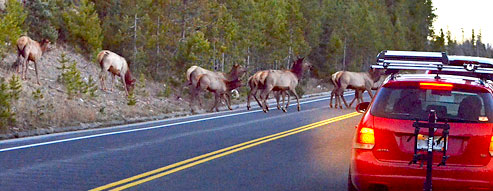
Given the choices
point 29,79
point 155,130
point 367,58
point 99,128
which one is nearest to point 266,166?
point 155,130

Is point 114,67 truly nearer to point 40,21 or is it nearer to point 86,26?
point 86,26

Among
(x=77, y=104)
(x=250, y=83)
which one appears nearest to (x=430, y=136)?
(x=77, y=104)

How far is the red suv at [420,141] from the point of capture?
8398 mm

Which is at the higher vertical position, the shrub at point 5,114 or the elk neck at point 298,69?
the elk neck at point 298,69

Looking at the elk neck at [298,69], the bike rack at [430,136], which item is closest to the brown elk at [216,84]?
the elk neck at [298,69]

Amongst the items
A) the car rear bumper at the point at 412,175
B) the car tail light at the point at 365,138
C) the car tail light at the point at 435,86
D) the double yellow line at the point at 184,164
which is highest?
the car tail light at the point at 435,86

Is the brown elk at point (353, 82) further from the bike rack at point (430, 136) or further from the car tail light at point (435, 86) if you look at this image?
the bike rack at point (430, 136)

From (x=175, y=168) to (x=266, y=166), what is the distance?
5.11 ft

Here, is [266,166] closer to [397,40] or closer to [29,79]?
[29,79]

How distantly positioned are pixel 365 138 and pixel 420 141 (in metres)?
0.62

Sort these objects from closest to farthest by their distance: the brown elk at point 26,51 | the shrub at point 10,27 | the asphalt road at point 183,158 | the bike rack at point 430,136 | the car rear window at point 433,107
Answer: the bike rack at point 430,136, the car rear window at point 433,107, the asphalt road at point 183,158, the brown elk at point 26,51, the shrub at point 10,27

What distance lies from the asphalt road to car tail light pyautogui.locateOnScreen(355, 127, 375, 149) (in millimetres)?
2075

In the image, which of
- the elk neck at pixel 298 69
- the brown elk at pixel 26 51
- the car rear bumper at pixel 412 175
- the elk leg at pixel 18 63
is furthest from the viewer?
Result: the elk neck at pixel 298 69

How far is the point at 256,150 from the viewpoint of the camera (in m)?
15.3
